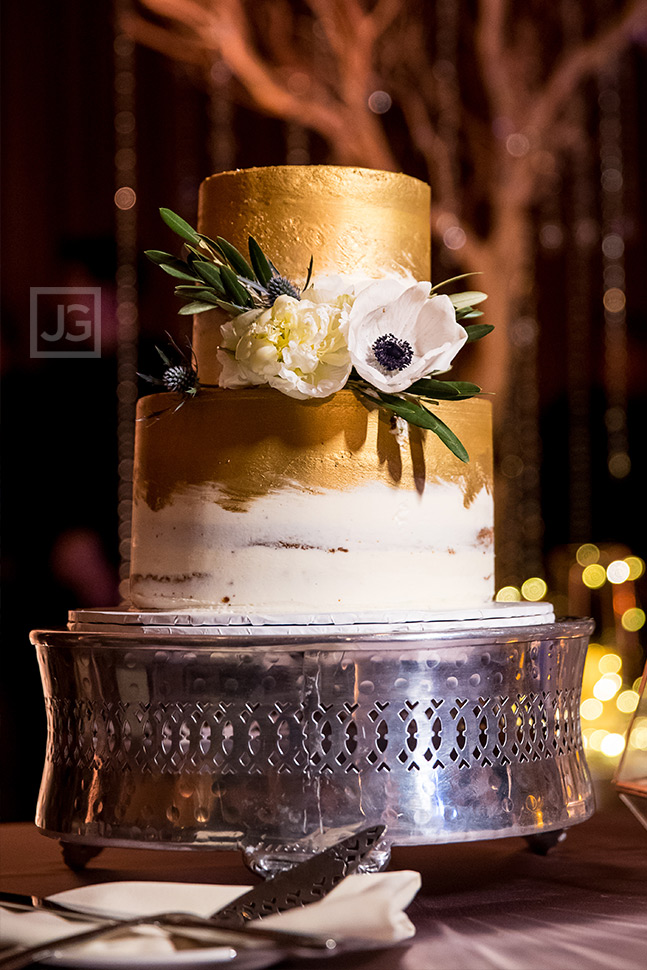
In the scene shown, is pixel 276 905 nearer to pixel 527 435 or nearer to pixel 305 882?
pixel 305 882

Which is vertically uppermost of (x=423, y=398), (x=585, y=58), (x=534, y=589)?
(x=585, y=58)

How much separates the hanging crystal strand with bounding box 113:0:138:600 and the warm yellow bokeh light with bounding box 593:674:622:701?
2079mm

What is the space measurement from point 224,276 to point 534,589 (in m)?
4.74

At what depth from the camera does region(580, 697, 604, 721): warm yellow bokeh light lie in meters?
4.25

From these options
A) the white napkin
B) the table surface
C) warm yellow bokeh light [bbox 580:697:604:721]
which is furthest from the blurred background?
the white napkin

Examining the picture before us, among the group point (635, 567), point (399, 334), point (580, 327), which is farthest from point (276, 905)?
point (580, 327)

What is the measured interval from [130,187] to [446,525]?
4450mm

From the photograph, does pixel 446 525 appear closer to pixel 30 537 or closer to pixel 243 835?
pixel 243 835

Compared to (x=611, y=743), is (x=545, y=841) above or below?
above

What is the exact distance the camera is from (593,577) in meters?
5.26

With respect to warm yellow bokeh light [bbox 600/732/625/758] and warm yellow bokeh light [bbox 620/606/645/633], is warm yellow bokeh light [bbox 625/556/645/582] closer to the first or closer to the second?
warm yellow bokeh light [bbox 620/606/645/633]

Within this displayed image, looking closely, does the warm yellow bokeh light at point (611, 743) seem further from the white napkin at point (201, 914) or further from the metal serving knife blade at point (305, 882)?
the white napkin at point (201, 914)

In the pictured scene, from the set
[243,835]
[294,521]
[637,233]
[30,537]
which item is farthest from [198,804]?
[637,233]

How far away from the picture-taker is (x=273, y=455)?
1.11 meters
